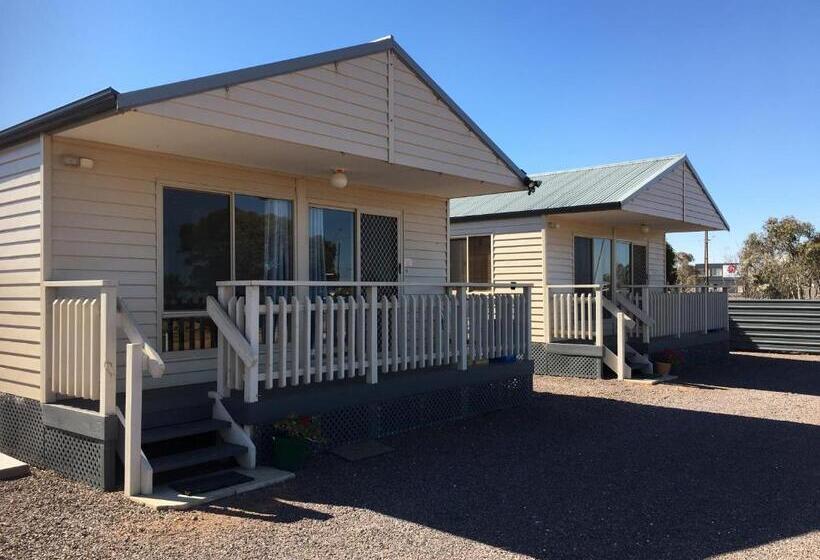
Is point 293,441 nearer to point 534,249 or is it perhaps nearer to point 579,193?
point 534,249

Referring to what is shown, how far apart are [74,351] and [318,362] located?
6.87 ft

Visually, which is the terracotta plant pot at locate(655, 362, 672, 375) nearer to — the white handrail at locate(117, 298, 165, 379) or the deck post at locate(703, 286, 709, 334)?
the deck post at locate(703, 286, 709, 334)

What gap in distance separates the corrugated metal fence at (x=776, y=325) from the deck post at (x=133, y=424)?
→ 52.1 feet

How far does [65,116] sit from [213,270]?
212 centimetres

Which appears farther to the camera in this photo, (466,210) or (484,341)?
(466,210)

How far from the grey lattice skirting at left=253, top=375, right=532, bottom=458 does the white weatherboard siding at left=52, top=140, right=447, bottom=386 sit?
1399mm

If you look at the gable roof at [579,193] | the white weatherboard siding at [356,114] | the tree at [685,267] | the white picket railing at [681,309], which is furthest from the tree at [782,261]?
the white weatherboard siding at [356,114]

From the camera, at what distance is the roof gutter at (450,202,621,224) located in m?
11.3

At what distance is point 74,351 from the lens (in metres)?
5.37

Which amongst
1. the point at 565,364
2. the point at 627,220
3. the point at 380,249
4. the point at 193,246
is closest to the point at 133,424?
the point at 193,246

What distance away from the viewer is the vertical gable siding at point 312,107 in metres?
5.46

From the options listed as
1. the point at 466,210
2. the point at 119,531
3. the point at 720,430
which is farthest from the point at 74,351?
the point at 466,210

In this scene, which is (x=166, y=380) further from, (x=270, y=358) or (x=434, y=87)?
(x=434, y=87)

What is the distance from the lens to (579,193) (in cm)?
1234
